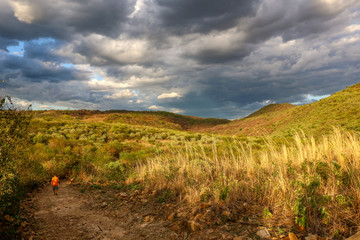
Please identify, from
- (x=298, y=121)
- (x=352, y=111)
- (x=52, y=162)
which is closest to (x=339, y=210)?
(x=52, y=162)

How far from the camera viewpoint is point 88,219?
225 inches

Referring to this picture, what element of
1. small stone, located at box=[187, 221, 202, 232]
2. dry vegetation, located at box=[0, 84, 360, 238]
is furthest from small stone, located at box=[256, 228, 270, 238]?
small stone, located at box=[187, 221, 202, 232]

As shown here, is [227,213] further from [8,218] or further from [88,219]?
[8,218]

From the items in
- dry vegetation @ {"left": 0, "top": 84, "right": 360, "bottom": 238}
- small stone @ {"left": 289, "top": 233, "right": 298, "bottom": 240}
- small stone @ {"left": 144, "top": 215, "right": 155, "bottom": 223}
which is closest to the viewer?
small stone @ {"left": 289, "top": 233, "right": 298, "bottom": 240}

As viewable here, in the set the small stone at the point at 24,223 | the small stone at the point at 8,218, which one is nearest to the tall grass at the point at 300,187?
the small stone at the point at 24,223

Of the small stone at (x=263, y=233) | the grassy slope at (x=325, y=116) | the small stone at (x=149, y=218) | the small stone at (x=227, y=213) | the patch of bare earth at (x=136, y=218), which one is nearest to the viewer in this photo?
the small stone at (x=263, y=233)

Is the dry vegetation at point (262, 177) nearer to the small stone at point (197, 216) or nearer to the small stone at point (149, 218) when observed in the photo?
the small stone at point (197, 216)

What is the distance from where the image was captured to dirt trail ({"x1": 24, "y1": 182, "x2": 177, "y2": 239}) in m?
4.67

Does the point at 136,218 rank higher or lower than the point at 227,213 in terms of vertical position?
lower

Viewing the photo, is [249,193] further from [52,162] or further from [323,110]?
[323,110]

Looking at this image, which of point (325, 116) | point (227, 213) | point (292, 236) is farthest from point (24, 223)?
point (325, 116)

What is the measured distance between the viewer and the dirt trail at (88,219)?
4668 millimetres

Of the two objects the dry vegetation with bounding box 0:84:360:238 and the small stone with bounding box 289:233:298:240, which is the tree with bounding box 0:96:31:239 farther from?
the small stone with bounding box 289:233:298:240

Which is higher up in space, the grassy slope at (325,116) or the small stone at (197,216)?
the grassy slope at (325,116)
